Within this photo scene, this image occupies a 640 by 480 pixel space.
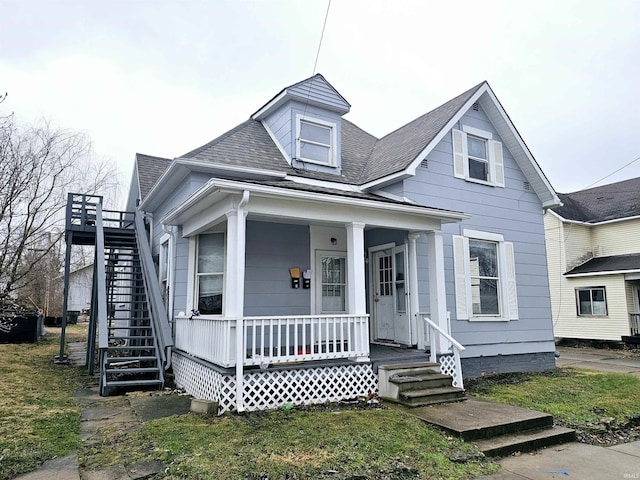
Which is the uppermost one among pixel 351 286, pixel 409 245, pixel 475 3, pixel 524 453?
pixel 475 3

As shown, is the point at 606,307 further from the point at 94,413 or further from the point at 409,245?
the point at 94,413

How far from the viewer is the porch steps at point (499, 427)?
4.63 meters

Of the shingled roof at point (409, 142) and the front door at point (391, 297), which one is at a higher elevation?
the shingled roof at point (409, 142)

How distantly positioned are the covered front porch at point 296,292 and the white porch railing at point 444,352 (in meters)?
0.04

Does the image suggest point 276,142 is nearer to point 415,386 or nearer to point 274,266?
point 274,266

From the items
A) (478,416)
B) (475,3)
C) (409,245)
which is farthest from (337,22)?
(478,416)

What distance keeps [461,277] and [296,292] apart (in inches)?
140

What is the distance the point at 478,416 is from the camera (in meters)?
5.34

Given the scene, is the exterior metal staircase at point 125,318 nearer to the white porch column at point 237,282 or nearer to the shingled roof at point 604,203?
the white porch column at point 237,282

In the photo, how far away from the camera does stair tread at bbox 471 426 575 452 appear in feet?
14.9

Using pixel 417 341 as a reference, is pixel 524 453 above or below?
below

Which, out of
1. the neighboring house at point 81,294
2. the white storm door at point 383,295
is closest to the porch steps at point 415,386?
the white storm door at point 383,295

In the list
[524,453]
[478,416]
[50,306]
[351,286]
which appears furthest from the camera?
[50,306]

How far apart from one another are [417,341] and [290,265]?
2863 mm
